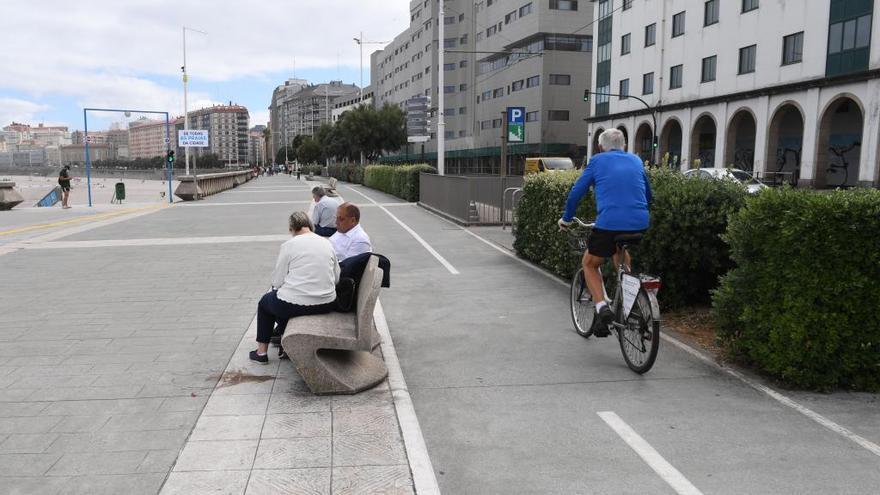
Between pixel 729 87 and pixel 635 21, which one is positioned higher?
pixel 635 21

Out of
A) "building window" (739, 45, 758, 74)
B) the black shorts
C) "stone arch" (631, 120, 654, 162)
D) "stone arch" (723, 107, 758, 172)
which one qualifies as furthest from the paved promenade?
"stone arch" (631, 120, 654, 162)

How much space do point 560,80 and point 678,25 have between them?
65.5 feet

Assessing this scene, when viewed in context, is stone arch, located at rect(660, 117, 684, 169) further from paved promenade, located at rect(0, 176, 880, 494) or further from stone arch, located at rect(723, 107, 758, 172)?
paved promenade, located at rect(0, 176, 880, 494)

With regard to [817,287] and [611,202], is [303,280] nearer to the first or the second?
[611,202]

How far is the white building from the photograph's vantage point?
31.0m

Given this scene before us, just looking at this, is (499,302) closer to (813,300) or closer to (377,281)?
(377,281)

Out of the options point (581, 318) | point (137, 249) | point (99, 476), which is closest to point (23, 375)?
point (99, 476)

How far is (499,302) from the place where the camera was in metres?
7.78

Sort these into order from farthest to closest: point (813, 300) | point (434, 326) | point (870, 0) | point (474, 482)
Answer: point (870, 0) → point (434, 326) → point (813, 300) → point (474, 482)

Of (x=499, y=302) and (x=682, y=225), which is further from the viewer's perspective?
(x=499, y=302)

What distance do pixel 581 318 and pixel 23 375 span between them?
4576mm

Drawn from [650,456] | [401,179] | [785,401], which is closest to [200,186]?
[401,179]

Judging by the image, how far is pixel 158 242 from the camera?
44.9 feet

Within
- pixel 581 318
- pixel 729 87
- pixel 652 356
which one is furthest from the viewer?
pixel 729 87
